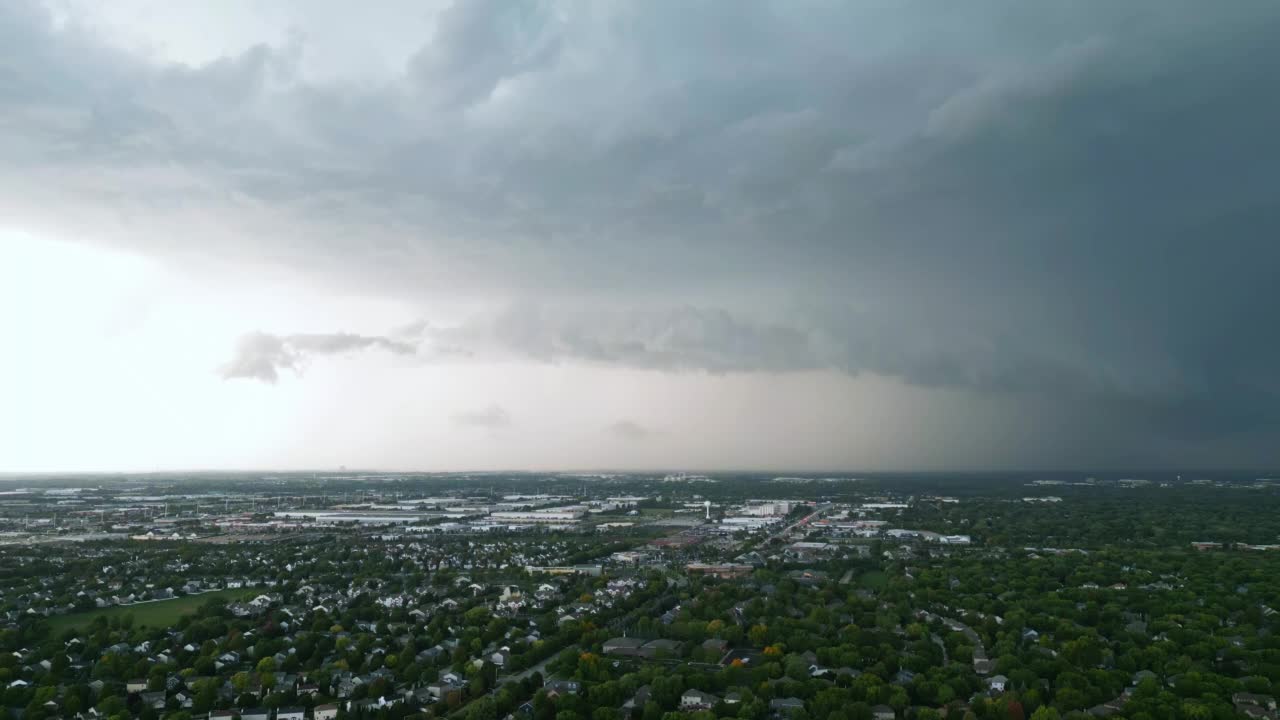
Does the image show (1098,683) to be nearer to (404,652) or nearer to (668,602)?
(668,602)

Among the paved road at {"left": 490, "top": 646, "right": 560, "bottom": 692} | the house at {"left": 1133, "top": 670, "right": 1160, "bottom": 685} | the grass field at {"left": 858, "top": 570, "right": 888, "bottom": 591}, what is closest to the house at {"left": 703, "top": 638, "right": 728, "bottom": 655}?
the paved road at {"left": 490, "top": 646, "right": 560, "bottom": 692}

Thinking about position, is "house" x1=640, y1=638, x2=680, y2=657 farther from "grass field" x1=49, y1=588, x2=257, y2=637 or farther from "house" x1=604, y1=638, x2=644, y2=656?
"grass field" x1=49, y1=588, x2=257, y2=637

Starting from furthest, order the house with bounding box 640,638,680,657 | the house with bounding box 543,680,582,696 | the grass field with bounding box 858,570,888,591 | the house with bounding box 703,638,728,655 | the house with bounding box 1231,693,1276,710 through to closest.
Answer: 1. the grass field with bounding box 858,570,888,591
2. the house with bounding box 703,638,728,655
3. the house with bounding box 640,638,680,657
4. the house with bounding box 543,680,582,696
5. the house with bounding box 1231,693,1276,710

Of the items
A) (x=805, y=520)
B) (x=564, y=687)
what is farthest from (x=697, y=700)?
(x=805, y=520)

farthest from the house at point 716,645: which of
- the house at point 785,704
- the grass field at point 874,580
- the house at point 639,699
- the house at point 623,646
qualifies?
the grass field at point 874,580

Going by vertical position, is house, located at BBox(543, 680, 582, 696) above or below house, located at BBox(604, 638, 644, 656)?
above

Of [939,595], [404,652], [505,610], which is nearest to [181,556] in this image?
[505,610]
